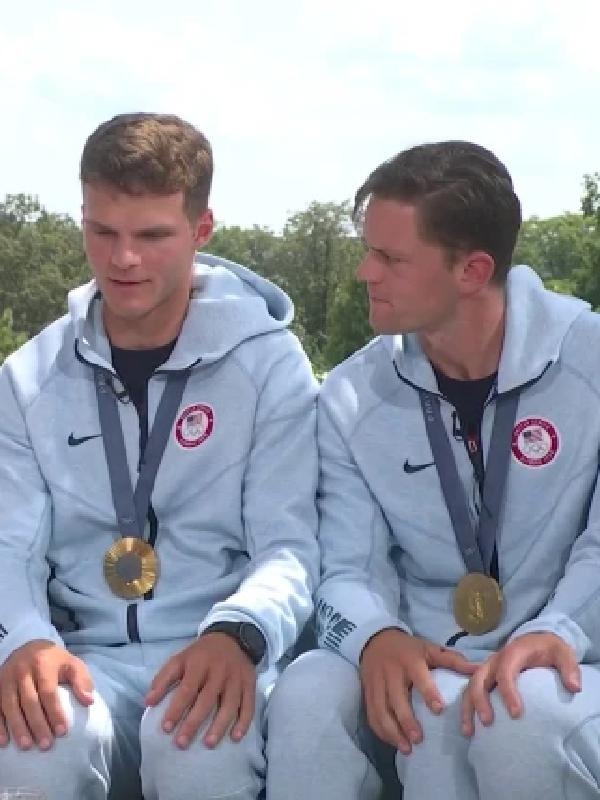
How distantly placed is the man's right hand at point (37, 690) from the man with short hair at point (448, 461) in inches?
20.0

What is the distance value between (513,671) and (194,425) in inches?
47.5

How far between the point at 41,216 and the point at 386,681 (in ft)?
166

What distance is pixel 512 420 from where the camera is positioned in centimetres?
371

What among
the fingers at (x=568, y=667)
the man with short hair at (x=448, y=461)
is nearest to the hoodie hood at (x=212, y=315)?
the man with short hair at (x=448, y=461)

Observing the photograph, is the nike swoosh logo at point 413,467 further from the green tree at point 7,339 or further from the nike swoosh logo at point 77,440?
the green tree at point 7,339

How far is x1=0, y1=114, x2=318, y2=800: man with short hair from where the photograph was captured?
367 centimetres

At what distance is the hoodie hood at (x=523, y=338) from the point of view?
3.70 meters

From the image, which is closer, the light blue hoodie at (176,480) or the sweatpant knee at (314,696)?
the sweatpant knee at (314,696)

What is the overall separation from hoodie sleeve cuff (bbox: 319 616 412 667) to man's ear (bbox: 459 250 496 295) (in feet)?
3.05

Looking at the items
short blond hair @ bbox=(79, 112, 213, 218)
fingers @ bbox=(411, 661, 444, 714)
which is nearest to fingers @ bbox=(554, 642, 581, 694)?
fingers @ bbox=(411, 661, 444, 714)

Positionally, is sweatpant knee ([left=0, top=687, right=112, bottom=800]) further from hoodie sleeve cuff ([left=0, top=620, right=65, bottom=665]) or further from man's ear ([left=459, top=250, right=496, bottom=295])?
man's ear ([left=459, top=250, right=496, bottom=295])

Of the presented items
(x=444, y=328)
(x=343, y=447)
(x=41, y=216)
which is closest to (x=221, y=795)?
(x=343, y=447)

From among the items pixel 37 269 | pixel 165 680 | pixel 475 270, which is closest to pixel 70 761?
pixel 165 680

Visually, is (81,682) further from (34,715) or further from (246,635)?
(246,635)
